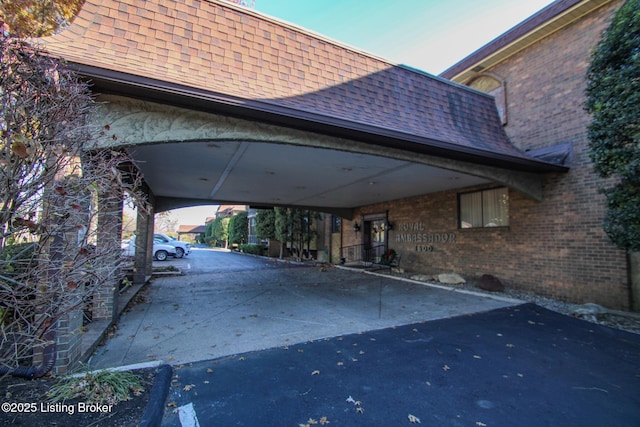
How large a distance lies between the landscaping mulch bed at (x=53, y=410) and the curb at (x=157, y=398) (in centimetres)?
5

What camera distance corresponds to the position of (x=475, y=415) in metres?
2.70

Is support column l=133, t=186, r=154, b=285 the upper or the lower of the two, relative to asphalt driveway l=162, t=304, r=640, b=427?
upper

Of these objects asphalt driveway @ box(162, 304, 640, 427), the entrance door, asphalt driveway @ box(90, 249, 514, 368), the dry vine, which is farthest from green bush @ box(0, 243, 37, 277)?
the entrance door

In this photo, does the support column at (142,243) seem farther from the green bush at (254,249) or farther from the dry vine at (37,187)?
the green bush at (254,249)

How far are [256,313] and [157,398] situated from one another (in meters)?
3.35

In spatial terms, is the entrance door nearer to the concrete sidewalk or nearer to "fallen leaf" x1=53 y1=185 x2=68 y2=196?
the concrete sidewalk

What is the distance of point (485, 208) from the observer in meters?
9.24

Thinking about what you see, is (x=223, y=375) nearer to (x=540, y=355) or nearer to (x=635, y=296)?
(x=540, y=355)

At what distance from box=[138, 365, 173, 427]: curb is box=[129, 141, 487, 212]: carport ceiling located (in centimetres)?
275

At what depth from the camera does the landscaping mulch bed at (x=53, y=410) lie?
2369 millimetres

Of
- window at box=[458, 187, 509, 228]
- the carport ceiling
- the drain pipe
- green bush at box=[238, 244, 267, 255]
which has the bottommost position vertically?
green bush at box=[238, 244, 267, 255]

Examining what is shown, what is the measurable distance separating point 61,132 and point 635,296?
9.43 meters

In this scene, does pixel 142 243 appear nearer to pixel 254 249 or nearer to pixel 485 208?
pixel 485 208

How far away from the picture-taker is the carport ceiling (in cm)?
579
